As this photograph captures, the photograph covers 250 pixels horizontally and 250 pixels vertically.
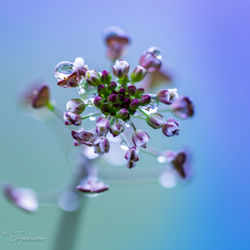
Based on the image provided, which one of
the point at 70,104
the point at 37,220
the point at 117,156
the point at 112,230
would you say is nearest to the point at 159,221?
the point at 112,230

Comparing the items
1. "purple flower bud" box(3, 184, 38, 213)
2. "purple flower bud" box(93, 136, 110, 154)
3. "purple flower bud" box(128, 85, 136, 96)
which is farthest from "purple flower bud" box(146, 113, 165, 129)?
"purple flower bud" box(3, 184, 38, 213)

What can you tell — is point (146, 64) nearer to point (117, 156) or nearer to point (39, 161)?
point (117, 156)

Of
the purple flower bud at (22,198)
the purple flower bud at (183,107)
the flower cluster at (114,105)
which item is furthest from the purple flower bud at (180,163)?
the purple flower bud at (22,198)

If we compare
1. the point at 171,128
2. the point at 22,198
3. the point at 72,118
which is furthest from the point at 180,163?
the point at 22,198

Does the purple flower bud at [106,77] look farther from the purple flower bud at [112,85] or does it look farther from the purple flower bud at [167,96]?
the purple flower bud at [167,96]

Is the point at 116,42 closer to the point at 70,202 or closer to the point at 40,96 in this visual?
the point at 40,96

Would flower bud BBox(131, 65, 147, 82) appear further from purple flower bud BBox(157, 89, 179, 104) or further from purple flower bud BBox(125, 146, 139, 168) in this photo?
purple flower bud BBox(125, 146, 139, 168)
